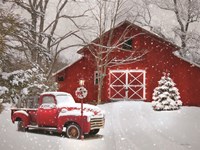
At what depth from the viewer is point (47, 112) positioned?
50.3 feet

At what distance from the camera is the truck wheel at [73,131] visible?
562 inches

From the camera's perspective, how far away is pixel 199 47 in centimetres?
3497

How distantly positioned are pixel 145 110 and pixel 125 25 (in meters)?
7.91

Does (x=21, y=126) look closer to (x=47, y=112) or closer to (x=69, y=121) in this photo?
(x=47, y=112)

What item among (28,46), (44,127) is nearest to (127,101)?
(44,127)

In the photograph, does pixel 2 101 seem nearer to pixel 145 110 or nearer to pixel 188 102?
pixel 145 110

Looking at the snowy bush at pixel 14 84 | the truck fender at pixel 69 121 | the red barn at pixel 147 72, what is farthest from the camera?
the red barn at pixel 147 72

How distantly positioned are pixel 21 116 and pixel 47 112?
1.15 m

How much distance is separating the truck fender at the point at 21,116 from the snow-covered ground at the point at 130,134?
29 centimetres

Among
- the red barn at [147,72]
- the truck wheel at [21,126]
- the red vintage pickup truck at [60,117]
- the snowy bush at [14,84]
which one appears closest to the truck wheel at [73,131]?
the red vintage pickup truck at [60,117]

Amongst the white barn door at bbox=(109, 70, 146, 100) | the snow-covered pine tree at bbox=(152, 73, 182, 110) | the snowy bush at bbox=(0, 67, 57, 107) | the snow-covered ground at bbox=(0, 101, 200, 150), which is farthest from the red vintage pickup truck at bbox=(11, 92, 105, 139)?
the white barn door at bbox=(109, 70, 146, 100)

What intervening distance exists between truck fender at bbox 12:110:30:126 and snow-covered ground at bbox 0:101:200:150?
29 centimetres

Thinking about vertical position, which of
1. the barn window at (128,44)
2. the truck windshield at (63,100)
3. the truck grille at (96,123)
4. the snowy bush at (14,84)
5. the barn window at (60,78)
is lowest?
the truck grille at (96,123)

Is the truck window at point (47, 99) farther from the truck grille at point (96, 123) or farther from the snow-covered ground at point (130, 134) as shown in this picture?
the truck grille at point (96, 123)
